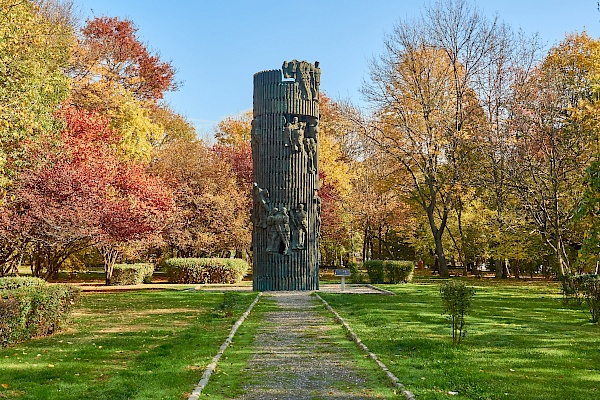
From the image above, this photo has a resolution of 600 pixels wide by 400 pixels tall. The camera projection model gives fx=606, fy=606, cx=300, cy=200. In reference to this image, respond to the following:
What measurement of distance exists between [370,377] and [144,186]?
19067 mm

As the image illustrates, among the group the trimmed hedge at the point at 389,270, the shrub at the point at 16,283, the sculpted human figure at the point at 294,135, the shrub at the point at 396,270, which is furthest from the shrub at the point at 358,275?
the shrub at the point at 16,283

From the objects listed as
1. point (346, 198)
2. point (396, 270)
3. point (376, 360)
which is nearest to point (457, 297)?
point (376, 360)

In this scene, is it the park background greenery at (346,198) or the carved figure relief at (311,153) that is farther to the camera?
the carved figure relief at (311,153)

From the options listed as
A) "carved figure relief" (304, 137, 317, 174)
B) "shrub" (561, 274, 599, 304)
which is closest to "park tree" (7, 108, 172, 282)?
"carved figure relief" (304, 137, 317, 174)

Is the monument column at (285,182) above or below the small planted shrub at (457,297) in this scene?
above

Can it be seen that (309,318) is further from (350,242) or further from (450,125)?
(350,242)

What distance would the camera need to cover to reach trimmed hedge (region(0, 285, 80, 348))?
390 inches

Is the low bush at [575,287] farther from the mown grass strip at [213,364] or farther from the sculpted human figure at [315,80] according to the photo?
the sculpted human figure at [315,80]

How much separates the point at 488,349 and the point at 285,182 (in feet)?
40.4

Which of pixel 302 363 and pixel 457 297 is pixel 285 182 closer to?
pixel 457 297

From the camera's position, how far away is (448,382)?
748 cm

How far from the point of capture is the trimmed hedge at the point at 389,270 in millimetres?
27672

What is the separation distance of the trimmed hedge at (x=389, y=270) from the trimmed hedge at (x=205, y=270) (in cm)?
666

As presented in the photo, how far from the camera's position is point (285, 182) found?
21.3 meters
